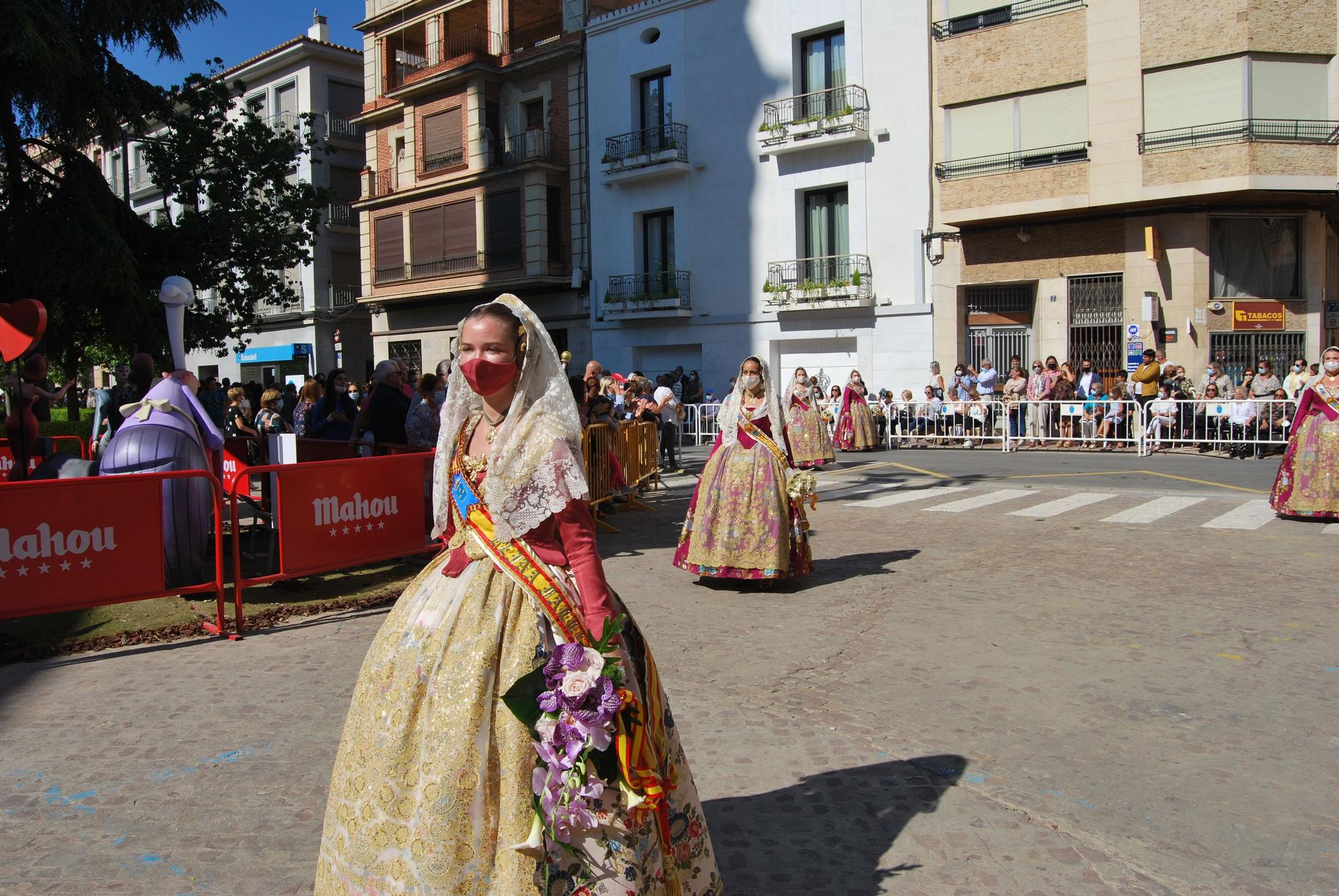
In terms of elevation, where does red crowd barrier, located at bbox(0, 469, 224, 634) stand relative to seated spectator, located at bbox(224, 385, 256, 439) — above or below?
below

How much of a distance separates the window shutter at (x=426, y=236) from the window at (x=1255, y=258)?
874 inches

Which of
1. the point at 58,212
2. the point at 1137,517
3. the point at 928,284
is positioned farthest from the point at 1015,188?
the point at 58,212

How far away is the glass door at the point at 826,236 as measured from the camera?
25.7 meters

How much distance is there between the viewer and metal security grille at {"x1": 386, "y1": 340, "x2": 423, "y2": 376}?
34312mm

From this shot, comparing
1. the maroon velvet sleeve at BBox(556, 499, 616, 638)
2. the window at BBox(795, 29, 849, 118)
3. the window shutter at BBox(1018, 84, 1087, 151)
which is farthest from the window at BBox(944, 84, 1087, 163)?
the maroon velvet sleeve at BBox(556, 499, 616, 638)

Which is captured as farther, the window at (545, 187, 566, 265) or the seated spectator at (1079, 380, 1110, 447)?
the window at (545, 187, 566, 265)

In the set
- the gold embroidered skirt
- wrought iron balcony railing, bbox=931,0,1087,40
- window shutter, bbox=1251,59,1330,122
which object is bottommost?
the gold embroidered skirt

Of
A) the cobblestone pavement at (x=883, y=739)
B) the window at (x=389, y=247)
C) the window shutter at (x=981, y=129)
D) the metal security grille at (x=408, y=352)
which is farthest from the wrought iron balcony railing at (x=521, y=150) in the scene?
the cobblestone pavement at (x=883, y=739)

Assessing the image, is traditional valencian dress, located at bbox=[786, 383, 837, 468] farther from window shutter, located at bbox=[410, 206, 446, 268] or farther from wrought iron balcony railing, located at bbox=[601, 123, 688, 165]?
window shutter, located at bbox=[410, 206, 446, 268]

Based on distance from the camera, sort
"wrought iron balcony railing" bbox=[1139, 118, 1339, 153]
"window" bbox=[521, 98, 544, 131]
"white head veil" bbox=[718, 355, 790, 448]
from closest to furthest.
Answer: "white head veil" bbox=[718, 355, 790, 448]
"wrought iron balcony railing" bbox=[1139, 118, 1339, 153]
"window" bbox=[521, 98, 544, 131]

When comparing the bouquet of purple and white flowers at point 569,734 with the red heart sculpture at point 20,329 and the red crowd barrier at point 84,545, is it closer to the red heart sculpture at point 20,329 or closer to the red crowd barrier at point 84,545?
the red crowd barrier at point 84,545

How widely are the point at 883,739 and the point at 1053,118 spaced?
20.8 m

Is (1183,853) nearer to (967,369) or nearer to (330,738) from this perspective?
(330,738)

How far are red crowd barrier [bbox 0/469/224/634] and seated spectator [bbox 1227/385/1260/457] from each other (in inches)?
651
